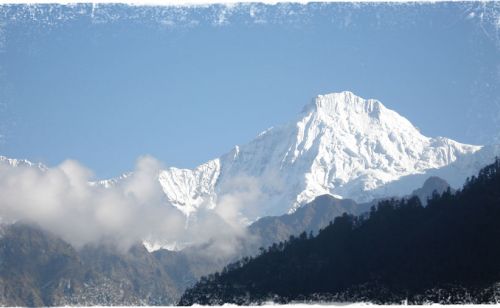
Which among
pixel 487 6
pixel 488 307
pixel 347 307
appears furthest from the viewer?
pixel 347 307

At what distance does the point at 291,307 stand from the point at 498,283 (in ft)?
128

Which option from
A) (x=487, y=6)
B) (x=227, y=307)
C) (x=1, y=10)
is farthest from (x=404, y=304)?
(x=1, y=10)

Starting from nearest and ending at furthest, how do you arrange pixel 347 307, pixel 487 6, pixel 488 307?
pixel 488 307 < pixel 487 6 < pixel 347 307

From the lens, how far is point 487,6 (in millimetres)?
180250

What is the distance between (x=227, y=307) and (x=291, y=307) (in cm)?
1208

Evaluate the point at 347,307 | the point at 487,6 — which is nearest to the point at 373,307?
the point at 347,307

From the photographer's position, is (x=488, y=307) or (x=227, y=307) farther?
(x=227, y=307)

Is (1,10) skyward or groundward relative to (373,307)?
skyward

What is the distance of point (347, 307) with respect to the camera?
7594 inches

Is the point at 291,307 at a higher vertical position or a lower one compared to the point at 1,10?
lower

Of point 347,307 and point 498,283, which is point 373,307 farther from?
point 498,283

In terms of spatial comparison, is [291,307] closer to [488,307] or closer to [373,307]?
[373,307]

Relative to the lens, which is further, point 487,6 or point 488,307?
point 487,6

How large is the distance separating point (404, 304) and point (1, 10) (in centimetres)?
9056
